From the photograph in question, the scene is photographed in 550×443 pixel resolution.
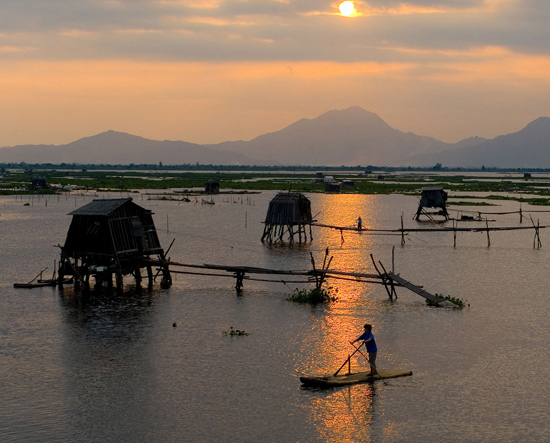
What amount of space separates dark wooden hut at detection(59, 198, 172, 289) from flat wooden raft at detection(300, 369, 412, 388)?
65.2 ft

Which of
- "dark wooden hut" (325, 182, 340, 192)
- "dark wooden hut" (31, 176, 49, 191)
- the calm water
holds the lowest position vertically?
the calm water

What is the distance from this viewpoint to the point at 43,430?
22641 mm

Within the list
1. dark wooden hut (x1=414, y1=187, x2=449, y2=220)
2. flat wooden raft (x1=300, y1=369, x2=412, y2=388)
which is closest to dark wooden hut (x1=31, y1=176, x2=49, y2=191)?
dark wooden hut (x1=414, y1=187, x2=449, y2=220)

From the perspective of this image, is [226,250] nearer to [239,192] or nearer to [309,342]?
[309,342]

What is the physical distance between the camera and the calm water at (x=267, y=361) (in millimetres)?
23203

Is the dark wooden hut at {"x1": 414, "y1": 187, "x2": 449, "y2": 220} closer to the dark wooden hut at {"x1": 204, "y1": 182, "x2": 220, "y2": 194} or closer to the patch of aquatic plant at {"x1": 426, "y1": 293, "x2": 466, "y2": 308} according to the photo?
the patch of aquatic plant at {"x1": 426, "y1": 293, "x2": 466, "y2": 308}

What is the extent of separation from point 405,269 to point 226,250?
17087mm

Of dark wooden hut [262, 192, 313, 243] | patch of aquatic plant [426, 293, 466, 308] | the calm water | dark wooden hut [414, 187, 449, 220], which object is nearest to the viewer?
the calm water

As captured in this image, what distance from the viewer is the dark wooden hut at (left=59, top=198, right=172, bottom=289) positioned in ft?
143

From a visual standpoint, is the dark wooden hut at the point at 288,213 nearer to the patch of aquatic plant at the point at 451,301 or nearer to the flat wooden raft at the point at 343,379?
the patch of aquatic plant at the point at 451,301

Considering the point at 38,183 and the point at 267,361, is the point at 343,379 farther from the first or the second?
the point at 38,183

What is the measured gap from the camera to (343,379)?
26.7 meters

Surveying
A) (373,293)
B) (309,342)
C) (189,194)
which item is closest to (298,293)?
(373,293)

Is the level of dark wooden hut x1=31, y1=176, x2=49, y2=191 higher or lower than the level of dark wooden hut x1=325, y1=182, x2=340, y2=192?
higher
